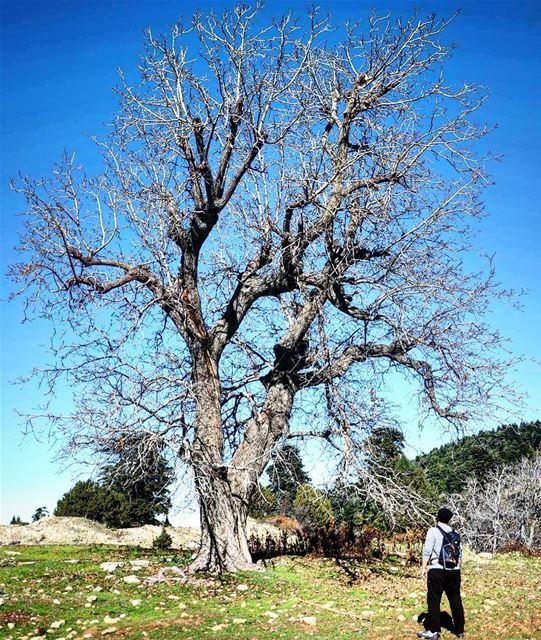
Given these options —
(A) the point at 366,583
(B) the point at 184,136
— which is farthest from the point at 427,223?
(A) the point at 366,583

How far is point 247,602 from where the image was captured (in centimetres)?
961

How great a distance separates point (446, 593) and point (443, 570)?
0.28 m

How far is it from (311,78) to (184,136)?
3.82 metres

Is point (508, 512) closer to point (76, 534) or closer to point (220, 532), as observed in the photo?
point (76, 534)

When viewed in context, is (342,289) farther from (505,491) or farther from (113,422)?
(505,491)

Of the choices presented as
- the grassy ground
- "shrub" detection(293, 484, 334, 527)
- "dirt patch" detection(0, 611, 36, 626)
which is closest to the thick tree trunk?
the grassy ground

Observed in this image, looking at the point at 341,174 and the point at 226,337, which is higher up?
the point at 341,174

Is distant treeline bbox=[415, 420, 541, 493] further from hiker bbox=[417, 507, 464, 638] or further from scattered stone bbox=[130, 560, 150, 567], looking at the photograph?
hiker bbox=[417, 507, 464, 638]

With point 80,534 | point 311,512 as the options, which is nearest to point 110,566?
point 80,534

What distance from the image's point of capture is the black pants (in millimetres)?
8047

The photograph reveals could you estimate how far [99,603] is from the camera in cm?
933

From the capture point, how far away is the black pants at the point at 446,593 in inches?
317

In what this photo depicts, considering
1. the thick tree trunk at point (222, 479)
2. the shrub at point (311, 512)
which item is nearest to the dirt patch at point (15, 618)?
the thick tree trunk at point (222, 479)

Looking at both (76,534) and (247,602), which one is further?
(76,534)
